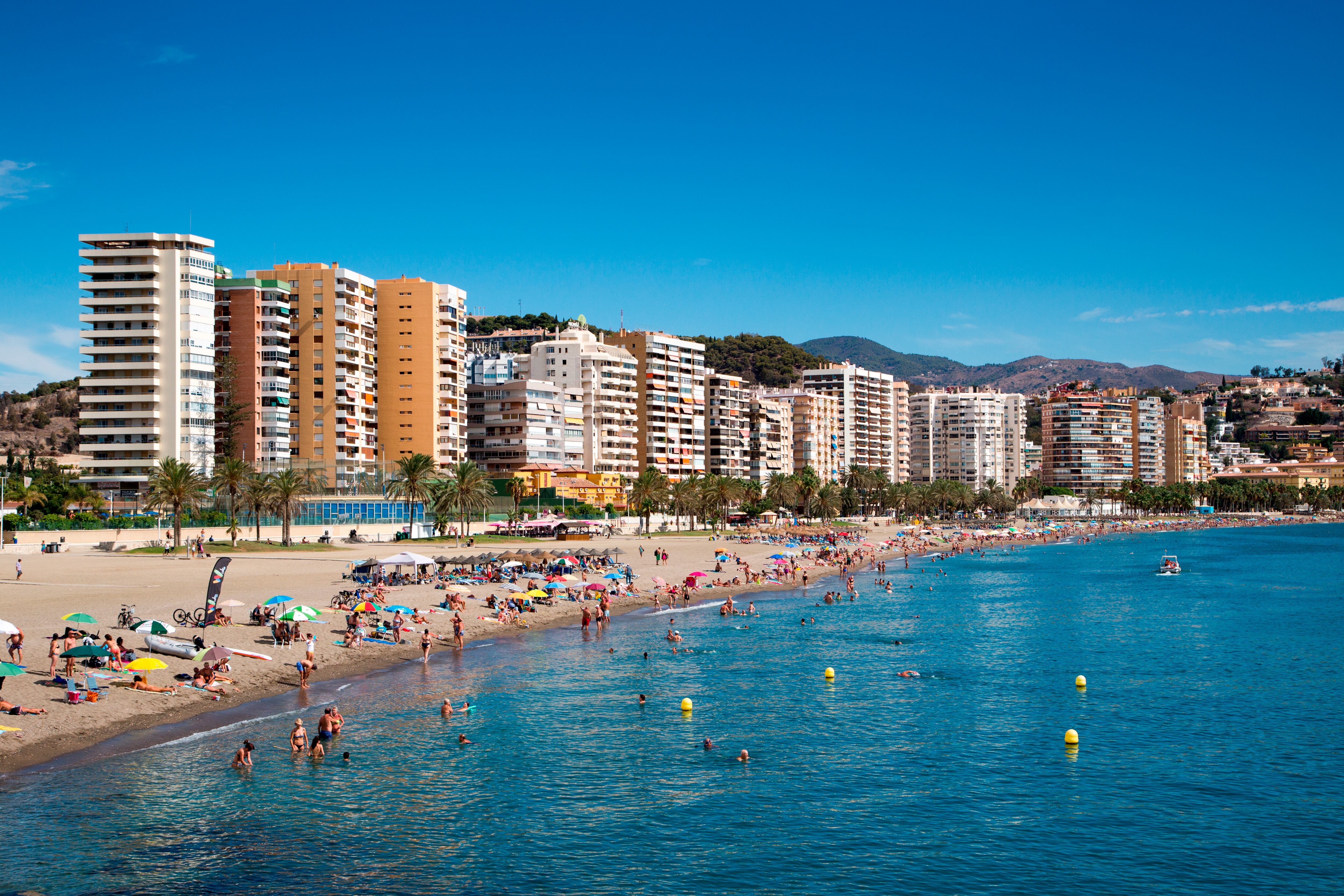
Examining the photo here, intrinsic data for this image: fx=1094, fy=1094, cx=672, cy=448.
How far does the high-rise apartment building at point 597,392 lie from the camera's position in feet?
540

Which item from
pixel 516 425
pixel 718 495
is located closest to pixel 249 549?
pixel 718 495

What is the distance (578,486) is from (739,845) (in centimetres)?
11716

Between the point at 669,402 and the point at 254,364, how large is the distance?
69975 mm

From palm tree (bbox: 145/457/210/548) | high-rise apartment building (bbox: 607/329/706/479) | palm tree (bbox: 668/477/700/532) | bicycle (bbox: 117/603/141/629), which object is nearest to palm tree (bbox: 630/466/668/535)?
palm tree (bbox: 668/477/700/532)

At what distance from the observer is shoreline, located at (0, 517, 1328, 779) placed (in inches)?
1109

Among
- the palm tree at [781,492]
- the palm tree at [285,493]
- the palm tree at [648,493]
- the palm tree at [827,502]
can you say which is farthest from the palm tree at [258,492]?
the palm tree at [827,502]

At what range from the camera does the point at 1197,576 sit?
3691 inches

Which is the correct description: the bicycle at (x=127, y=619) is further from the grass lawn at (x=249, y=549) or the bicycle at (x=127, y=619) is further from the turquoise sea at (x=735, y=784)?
the grass lawn at (x=249, y=549)

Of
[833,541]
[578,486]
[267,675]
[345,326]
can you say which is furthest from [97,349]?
[267,675]

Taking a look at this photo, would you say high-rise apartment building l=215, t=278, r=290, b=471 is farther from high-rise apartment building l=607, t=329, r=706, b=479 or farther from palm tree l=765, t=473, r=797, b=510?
palm tree l=765, t=473, r=797, b=510

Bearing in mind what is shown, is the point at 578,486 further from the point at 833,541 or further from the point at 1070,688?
the point at 1070,688

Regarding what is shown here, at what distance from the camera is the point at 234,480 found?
8269 cm

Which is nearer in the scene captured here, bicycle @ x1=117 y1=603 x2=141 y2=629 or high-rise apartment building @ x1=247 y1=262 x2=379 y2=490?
bicycle @ x1=117 y1=603 x2=141 y2=629

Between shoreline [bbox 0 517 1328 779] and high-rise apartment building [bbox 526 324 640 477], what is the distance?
303 feet
